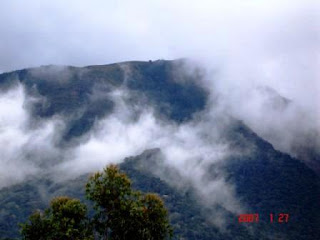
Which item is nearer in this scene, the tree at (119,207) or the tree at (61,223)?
the tree at (119,207)

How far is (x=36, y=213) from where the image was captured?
167 ft

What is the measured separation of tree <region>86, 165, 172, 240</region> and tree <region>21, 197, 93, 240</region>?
79.0 inches

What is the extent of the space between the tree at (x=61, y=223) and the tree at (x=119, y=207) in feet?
6.59

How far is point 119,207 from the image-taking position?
46562 mm

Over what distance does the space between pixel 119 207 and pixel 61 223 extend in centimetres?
671

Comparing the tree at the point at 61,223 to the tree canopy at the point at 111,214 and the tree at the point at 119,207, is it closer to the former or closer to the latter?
the tree canopy at the point at 111,214

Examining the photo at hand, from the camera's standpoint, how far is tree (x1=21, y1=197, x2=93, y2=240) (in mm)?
46969

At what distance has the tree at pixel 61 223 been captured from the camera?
46969 millimetres

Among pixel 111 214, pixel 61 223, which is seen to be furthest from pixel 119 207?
pixel 61 223

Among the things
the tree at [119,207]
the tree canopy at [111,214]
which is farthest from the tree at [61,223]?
the tree at [119,207]

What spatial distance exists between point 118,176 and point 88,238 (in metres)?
7.40

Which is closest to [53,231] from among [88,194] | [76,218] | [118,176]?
[76,218]

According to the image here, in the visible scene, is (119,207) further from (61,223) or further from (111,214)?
(61,223)

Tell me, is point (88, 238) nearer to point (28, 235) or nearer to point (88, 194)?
point (88, 194)
